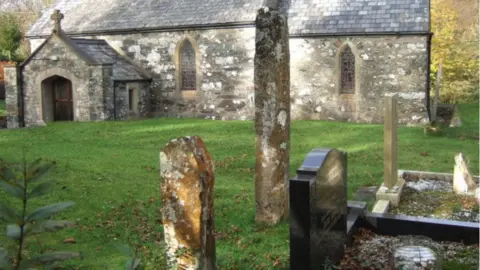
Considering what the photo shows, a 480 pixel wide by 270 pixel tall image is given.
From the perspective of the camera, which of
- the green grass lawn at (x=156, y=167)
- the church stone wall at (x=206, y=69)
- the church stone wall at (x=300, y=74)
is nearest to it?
the green grass lawn at (x=156, y=167)

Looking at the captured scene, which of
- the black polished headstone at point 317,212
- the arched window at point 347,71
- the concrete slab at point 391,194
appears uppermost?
the arched window at point 347,71

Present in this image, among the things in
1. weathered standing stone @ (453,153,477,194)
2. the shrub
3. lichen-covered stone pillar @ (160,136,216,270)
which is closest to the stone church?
weathered standing stone @ (453,153,477,194)

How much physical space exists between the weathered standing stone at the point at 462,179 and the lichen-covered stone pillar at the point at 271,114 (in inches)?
161

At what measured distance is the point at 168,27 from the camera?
79.0 ft

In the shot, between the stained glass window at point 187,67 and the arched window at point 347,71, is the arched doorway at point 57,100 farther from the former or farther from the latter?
the arched window at point 347,71

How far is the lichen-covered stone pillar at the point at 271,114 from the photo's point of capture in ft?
25.7

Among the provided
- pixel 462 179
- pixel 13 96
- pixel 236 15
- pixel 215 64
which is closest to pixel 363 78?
pixel 236 15

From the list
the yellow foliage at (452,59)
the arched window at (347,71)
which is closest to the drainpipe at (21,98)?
the arched window at (347,71)

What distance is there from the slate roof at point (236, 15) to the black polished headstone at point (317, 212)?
15.7 meters

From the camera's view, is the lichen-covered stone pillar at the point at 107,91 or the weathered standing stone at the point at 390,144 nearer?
A: the weathered standing stone at the point at 390,144

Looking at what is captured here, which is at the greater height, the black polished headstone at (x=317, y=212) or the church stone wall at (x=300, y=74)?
the church stone wall at (x=300, y=74)

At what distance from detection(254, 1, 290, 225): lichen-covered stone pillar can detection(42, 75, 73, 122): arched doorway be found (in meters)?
17.3

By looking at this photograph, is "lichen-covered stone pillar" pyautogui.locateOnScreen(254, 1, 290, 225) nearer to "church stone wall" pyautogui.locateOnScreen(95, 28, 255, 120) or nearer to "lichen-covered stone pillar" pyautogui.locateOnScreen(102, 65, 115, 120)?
"lichen-covered stone pillar" pyautogui.locateOnScreen(102, 65, 115, 120)

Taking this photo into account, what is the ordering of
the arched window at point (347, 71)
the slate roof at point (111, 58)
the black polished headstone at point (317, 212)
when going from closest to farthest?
the black polished headstone at point (317, 212) → the arched window at point (347, 71) → the slate roof at point (111, 58)
